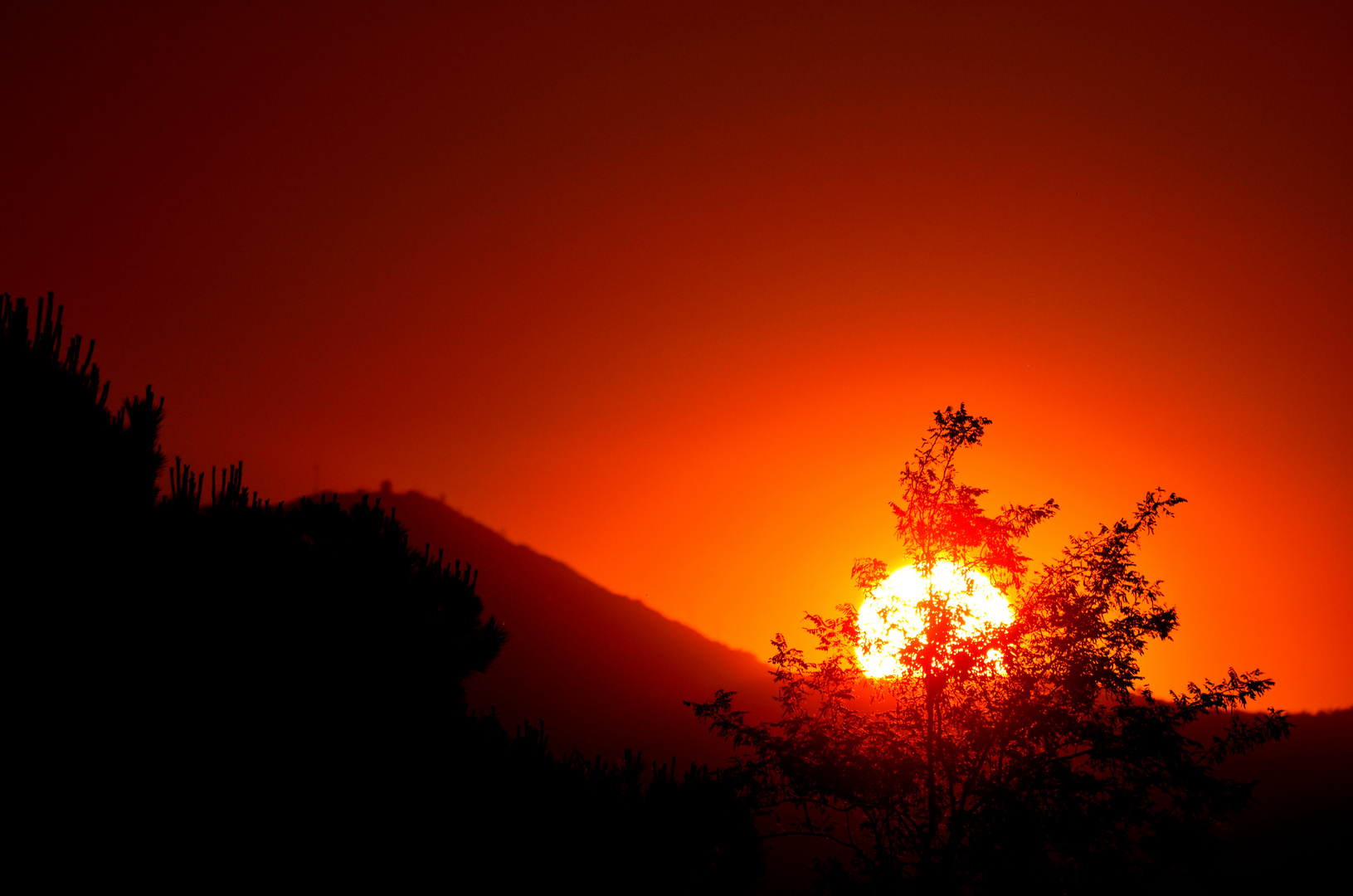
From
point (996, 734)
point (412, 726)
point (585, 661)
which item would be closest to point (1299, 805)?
point (996, 734)

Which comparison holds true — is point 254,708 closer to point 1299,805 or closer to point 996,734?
point 996,734

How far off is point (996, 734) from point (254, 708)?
11056mm

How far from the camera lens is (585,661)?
10125 cm

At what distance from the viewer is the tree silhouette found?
11.5 metres

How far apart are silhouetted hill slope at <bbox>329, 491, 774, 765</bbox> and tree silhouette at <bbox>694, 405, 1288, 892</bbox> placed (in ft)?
193

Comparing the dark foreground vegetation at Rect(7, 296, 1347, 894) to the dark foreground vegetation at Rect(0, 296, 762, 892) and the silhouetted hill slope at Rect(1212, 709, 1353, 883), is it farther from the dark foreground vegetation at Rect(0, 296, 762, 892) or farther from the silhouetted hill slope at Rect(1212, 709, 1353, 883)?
the silhouetted hill slope at Rect(1212, 709, 1353, 883)

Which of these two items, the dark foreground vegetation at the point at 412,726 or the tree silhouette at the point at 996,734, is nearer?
the dark foreground vegetation at the point at 412,726

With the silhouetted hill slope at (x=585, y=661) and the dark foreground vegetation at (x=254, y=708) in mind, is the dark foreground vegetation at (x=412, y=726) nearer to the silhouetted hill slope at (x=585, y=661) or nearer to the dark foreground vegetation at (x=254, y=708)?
the dark foreground vegetation at (x=254, y=708)

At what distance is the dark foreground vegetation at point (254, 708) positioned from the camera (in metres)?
5.94

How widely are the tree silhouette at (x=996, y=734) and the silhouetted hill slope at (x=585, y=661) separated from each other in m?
59.0

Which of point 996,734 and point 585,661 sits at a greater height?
point 996,734

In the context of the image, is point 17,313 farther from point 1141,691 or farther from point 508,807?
point 1141,691

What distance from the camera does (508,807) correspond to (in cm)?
914

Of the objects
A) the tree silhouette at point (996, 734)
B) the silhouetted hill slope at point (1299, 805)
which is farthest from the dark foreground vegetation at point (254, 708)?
the silhouetted hill slope at point (1299, 805)
